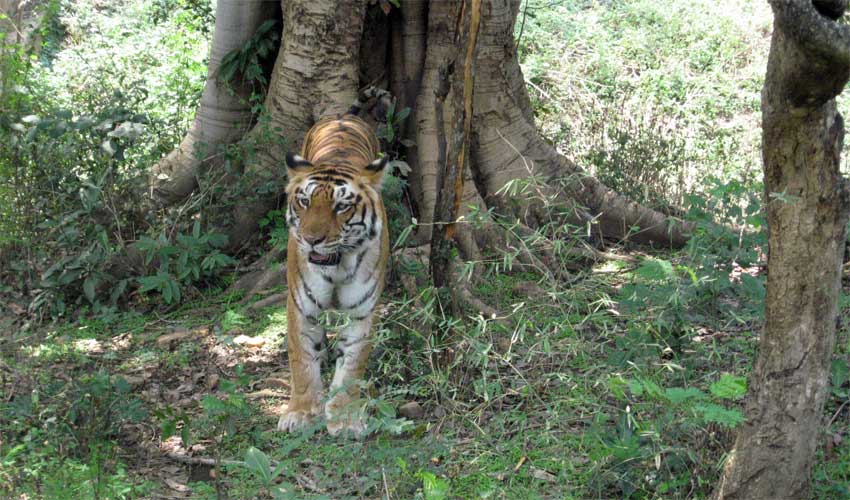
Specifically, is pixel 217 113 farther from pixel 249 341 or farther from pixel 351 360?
pixel 351 360

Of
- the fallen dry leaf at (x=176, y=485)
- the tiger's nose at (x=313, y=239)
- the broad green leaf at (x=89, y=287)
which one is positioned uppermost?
the tiger's nose at (x=313, y=239)

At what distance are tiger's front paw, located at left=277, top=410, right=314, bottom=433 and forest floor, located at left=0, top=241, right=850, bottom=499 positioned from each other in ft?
0.33

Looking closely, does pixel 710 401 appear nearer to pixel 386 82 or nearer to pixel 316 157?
pixel 316 157

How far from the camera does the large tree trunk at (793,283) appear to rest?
125 inches

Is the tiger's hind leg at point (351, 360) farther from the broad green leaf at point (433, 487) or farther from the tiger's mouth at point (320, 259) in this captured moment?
the broad green leaf at point (433, 487)

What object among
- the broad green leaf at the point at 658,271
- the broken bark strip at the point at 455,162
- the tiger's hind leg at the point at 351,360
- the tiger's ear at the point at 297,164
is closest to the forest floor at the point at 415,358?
the broad green leaf at the point at 658,271

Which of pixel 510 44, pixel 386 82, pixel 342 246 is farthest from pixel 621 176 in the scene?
pixel 342 246

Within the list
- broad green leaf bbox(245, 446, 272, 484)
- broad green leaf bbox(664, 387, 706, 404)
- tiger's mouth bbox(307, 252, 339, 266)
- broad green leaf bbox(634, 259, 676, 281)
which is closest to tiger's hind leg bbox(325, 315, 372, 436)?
tiger's mouth bbox(307, 252, 339, 266)

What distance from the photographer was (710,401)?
12.8 feet

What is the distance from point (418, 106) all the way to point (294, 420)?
322cm

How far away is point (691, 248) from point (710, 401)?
26.5 inches

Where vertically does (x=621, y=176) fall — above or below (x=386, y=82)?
below

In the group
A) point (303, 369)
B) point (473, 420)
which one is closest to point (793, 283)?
point (473, 420)

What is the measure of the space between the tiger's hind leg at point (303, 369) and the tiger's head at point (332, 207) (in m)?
0.40
